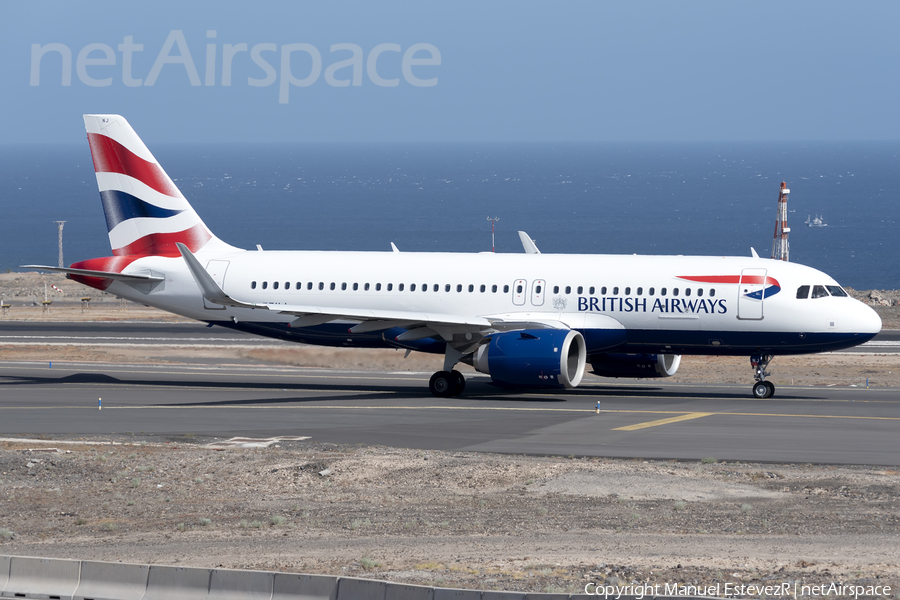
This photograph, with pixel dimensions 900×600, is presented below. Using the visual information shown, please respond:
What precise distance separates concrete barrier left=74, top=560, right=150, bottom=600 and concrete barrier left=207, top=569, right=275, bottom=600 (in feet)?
2.96

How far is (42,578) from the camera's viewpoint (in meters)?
13.7

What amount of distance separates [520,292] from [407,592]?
79.1 feet

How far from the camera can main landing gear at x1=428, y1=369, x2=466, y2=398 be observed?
36281 mm

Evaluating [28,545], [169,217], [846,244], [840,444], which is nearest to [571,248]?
[846,244]

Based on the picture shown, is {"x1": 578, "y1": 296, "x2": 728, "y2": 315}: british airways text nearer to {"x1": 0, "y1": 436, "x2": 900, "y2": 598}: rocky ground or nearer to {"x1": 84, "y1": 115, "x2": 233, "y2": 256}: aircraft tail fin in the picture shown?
{"x1": 0, "y1": 436, "x2": 900, "y2": 598}: rocky ground

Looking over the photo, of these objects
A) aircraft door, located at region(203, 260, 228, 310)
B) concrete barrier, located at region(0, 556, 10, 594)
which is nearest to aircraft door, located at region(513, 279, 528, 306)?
aircraft door, located at region(203, 260, 228, 310)

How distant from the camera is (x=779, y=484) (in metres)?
21.6

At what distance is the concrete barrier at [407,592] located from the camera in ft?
40.7

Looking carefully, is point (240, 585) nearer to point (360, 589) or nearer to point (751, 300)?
point (360, 589)

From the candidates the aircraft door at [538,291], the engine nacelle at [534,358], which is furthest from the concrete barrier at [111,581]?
the aircraft door at [538,291]

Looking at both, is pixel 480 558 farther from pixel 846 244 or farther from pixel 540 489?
pixel 846 244

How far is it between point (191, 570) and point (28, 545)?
5.31 metres

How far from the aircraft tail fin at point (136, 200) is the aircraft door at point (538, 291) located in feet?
40.0

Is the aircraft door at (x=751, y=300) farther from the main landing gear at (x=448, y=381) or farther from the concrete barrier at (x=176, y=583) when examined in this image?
the concrete barrier at (x=176, y=583)
